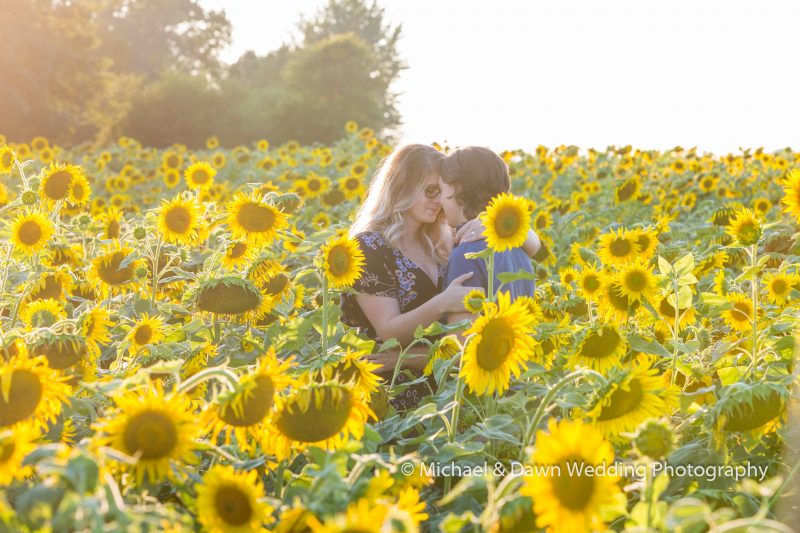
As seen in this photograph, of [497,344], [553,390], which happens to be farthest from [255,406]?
[497,344]

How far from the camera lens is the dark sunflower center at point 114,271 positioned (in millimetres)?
3619

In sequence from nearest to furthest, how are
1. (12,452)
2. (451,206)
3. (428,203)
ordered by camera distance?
(12,452) → (451,206) → (428,203)

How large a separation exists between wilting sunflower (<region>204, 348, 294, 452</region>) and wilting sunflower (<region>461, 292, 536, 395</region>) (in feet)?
1.84

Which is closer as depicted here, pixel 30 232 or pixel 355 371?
pixel 355 371

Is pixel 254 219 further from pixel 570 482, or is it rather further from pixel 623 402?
pixel 570 482

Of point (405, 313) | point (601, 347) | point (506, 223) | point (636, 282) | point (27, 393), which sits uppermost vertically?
point (506, 223)

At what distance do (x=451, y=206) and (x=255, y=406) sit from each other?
233cm

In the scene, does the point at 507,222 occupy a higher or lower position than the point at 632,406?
higher

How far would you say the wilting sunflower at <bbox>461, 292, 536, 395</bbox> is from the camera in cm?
204

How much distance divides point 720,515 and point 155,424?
0.90 metres

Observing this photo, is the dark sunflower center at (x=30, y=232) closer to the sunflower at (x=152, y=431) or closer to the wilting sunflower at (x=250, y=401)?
the wilting sunflower at (x=250, y=401)

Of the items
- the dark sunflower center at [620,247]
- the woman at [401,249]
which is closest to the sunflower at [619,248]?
the dark sunflower center at [620,247]

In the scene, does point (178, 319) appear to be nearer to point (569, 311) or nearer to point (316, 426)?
point (569, 311)

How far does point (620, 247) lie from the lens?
10.7 feet
